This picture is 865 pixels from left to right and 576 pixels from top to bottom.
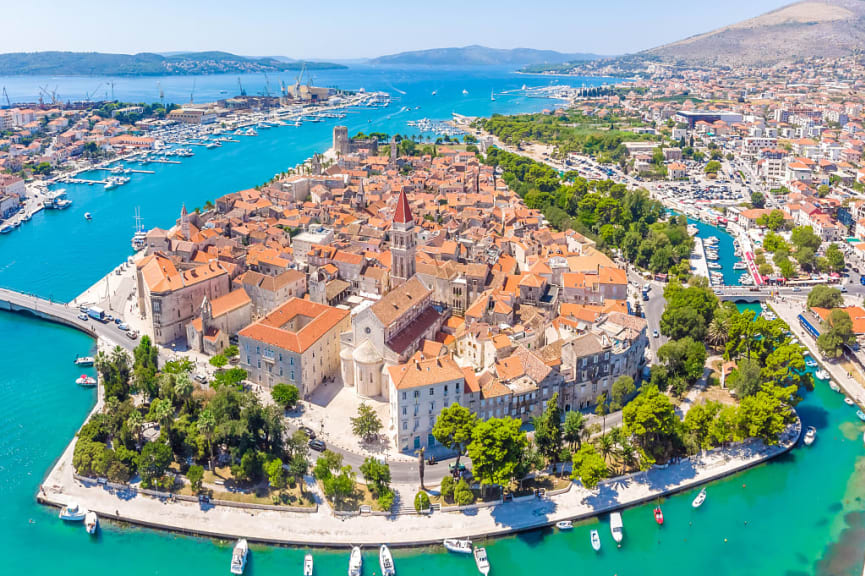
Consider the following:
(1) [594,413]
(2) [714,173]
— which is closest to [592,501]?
(1) [594,413]

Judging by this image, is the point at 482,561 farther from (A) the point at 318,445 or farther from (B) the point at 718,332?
(B) the point at 718,332

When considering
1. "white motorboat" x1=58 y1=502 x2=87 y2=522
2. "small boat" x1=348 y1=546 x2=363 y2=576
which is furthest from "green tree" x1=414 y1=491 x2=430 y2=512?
"white motorboat" x1=58 y1=502 x2=87 y2=522

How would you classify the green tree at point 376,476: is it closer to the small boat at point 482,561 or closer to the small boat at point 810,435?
the small boat at point 482,561

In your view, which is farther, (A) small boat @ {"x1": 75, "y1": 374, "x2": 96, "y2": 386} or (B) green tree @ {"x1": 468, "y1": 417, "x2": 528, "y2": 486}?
(A) small boat @ {"x1": 75, "y1": 374, "x2": 96, "y2": 386}

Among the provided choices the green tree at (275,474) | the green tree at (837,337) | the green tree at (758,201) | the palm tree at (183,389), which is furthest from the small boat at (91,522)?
the green tree at (758,201)

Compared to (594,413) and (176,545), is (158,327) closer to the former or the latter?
(176,545)

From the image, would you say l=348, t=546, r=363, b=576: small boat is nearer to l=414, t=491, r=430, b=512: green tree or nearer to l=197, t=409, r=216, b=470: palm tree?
l=414, t=491, r=430, b=512: green tree

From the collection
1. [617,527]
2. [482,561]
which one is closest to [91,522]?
[482,561]
